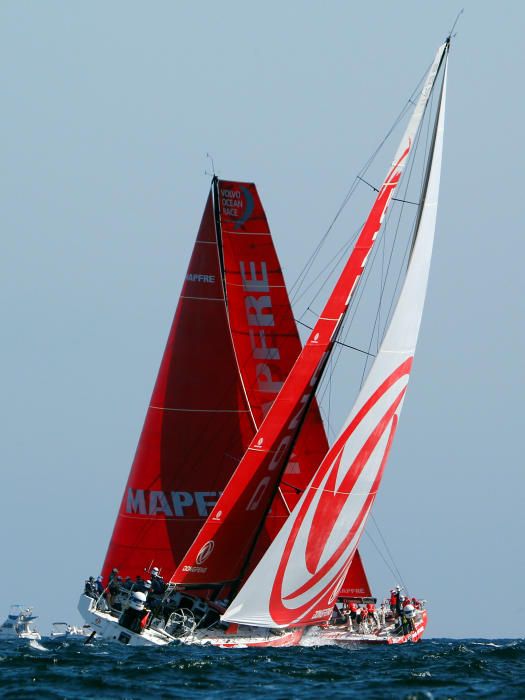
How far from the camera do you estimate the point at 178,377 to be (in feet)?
118

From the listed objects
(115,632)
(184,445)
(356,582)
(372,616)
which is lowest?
(115,632)

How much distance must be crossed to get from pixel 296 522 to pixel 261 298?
821cm

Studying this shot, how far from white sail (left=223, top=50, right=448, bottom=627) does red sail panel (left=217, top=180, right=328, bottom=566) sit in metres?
4.69

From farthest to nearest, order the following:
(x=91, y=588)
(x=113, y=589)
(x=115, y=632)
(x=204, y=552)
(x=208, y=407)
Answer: (x=208, y=407)
(x=91, y=588)
(x=113, y=589)
(x=204, y=552)
(x=115, y=632)

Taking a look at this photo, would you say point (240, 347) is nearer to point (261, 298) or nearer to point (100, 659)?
point (261, 298)

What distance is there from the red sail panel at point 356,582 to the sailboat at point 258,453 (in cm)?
12

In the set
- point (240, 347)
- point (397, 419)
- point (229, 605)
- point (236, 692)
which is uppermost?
point (240, 347)

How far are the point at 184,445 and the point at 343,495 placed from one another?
5656 millimetres

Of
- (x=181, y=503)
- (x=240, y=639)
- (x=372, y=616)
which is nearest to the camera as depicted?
(x=240, y=639)

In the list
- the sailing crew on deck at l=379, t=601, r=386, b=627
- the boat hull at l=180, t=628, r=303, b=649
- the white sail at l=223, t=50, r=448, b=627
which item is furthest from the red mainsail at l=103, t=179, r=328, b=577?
the sailing crew on deck at l=379, t=601, r=386, b=627

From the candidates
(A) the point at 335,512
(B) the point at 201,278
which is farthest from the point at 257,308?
(A) the point at 335,512

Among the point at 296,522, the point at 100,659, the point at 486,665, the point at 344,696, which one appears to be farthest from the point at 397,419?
the point at 344,696

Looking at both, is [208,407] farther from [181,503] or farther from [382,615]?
[382,615]

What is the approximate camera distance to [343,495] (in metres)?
31.1
